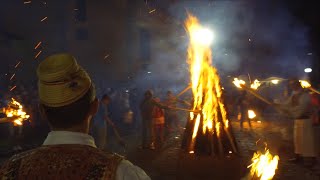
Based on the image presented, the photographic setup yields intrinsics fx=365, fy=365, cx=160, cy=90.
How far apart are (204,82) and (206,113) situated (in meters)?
0.87

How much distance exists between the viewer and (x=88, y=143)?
2100 mm

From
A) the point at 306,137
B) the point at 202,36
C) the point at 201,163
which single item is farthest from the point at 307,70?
the point at 201,163

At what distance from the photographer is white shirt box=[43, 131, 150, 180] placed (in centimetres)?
199

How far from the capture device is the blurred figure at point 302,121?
1025cm

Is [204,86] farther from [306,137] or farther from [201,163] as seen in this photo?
[306,137]

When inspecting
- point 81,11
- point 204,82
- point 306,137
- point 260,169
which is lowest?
point 260,169

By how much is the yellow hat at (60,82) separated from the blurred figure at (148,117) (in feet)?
33.5

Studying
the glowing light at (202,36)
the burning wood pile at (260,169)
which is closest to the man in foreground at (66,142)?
the burning wood pile at (260,169)

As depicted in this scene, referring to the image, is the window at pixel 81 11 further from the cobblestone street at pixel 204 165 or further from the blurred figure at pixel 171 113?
the cobblestone street at pixel 204 165

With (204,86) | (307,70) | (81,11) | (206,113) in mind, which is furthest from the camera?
(307,70)

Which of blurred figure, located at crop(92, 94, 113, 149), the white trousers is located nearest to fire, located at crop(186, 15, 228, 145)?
the white trousers

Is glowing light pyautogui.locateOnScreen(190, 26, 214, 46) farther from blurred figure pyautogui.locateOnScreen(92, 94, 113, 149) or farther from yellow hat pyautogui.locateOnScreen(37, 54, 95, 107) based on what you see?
yellow hat pyautogui.locateOnScreen(37, 54, 95, 107)

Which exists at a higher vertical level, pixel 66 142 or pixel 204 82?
pixel 204 82

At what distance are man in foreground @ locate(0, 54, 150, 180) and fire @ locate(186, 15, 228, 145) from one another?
25.6ft
